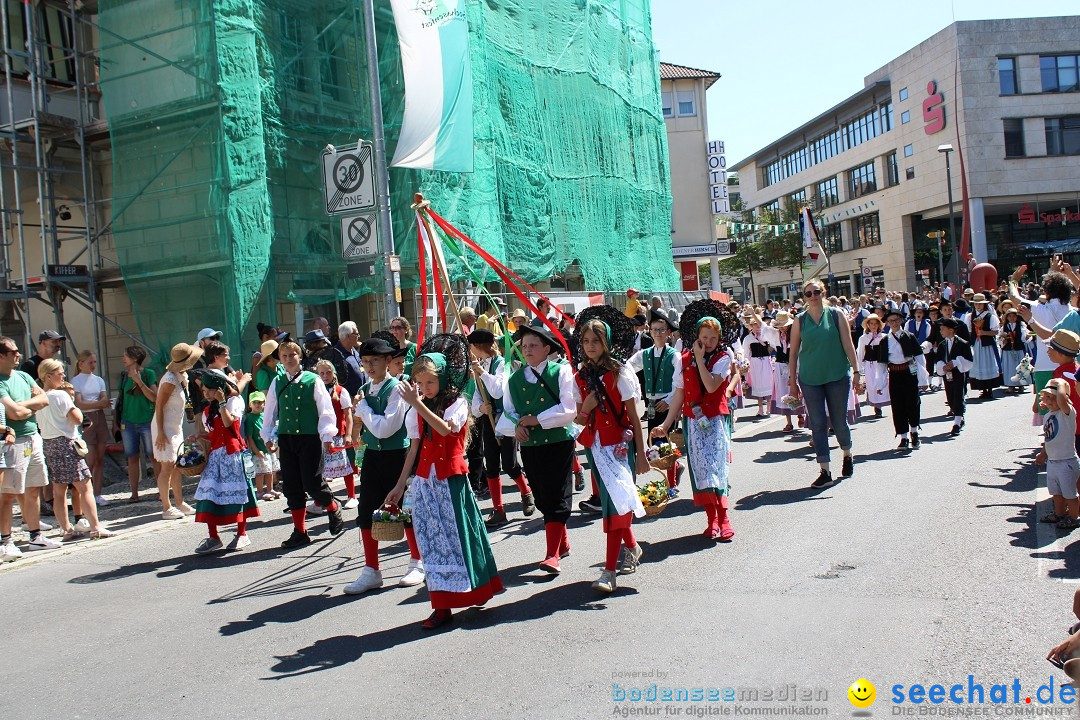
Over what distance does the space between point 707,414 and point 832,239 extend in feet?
206

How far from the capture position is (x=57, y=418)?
346 inches

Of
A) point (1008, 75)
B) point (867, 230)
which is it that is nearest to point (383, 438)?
point (1008, 75)

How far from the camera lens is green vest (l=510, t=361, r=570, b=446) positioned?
6.21 metres

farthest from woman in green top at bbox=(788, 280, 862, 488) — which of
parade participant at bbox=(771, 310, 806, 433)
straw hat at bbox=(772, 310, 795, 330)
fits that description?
straw hat at bbox=(772, 310, 795, 330)

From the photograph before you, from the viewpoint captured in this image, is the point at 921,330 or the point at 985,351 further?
the point at 921,330

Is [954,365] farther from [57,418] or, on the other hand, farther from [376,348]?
[57,418]

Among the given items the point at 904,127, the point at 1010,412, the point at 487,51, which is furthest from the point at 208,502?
the point at 904,127

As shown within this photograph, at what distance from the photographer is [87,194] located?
14992 millimetres

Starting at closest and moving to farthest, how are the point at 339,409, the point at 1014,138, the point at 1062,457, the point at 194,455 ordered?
the point at 1062,457, the point at 194,455, the point at 339,409, the point at 1014,138

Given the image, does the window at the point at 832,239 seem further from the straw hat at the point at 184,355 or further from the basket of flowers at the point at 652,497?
the basket of flowers at the point at 652,497

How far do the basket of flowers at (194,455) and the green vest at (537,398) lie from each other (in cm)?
316

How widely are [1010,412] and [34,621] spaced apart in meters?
12.6

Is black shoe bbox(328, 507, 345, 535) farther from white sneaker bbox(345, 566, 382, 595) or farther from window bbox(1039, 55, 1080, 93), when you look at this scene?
window bbox(1039, 55, 1080, 93)

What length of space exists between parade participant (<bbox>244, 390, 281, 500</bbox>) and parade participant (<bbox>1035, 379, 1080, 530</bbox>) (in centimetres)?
709
